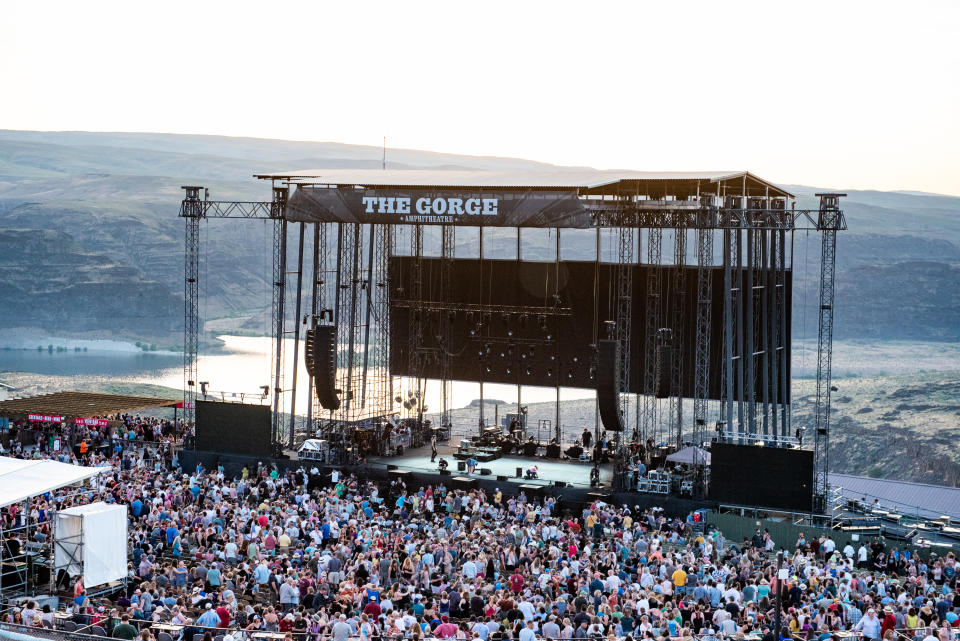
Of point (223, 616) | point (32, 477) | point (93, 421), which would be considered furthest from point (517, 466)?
point (223, 616)

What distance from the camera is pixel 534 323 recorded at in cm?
3956

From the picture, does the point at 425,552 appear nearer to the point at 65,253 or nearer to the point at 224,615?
the point at 224,615

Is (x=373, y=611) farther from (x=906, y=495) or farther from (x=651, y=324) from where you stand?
(x=906, y=495)

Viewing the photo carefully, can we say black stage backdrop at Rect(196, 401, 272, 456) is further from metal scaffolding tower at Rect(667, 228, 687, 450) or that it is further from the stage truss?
metal scaffolding tower at Rect(667, 228, 687, 450)

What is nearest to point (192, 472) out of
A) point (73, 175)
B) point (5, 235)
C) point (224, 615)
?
point (224, 615)

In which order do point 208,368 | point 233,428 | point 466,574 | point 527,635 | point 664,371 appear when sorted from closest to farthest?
point 527,635 < point 466,574 < point 664,371 < point 233,428 < point 208,368

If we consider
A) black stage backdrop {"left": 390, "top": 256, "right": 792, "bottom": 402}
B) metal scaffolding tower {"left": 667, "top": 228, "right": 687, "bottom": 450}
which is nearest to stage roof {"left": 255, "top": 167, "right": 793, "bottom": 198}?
metal scaffolding tower {"left": 667, "top": 228, "right": 687, "bottom": 450}

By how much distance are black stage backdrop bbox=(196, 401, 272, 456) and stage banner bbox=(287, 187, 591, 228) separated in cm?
592

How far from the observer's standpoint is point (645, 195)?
38438 millimetres

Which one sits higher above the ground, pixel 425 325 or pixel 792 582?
pixel 425 325

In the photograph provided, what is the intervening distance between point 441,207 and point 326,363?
5857 millimetres

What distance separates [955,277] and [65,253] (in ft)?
301

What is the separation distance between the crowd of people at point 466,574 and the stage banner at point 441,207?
323 inches

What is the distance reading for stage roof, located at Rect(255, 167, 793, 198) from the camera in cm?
3378
